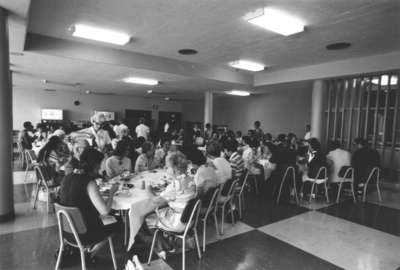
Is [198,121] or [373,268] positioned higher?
[198,121]

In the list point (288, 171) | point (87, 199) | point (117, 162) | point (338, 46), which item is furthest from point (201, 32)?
point (87, 199)

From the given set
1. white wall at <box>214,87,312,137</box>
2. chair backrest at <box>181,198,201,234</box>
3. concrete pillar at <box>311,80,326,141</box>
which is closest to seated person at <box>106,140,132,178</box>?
chair backrest at <box>181,198,201,234</box>

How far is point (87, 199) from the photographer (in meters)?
2.15

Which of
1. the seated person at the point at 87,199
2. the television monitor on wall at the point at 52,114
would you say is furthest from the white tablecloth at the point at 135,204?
the television monitor on wall at the point at 52,114

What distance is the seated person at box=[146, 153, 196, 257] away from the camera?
2480 mm

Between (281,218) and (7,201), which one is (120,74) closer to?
(7,201)

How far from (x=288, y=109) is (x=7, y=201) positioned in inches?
394

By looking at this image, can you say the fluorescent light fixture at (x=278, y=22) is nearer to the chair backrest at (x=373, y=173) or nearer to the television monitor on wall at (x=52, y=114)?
the chair backrest at (x=373, y=173)

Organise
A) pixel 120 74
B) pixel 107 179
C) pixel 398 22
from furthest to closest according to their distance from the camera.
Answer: pixel 120 74, pixel 398 22, pixel 107 179

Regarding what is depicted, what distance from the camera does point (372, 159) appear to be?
4906 mm

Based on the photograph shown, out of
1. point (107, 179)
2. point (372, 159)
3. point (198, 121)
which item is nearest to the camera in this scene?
point (107, 179)

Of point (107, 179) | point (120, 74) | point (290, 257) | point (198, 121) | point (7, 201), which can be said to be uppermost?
point (120, 74)

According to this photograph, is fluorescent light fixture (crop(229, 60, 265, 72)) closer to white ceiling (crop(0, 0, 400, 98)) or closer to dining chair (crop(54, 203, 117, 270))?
white ceiling (crop(0, 0, 400, 98))

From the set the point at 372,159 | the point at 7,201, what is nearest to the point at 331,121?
the point at 372,159
